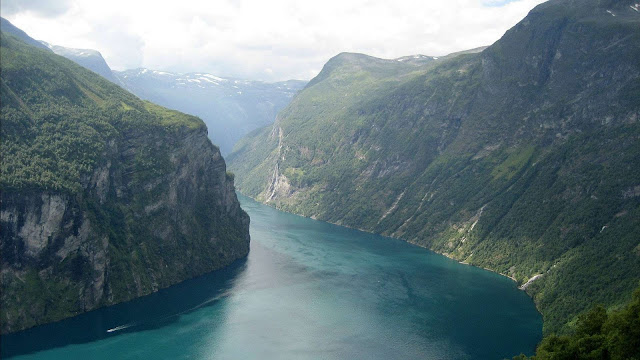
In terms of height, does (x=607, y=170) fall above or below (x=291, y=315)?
above

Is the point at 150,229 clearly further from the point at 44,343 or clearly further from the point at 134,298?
the point at 44,343

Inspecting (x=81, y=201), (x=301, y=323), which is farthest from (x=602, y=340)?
→ (x=81, y=201)

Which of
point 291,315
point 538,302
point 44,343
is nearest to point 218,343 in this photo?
point 291,315

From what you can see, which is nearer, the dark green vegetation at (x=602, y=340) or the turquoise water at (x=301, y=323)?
the dark green vegetation at (x=602, y=340)

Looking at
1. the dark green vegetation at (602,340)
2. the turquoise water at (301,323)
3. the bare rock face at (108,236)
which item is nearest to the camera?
the dark green vegetation at (602,340)

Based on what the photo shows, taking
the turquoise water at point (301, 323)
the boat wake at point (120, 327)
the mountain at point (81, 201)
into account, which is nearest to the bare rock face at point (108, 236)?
the mountain at point (81, 201)

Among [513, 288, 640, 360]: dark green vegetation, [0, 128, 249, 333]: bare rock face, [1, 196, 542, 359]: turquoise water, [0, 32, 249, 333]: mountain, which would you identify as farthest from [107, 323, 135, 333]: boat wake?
[513, 288, 640, 360]: dark green vegetation

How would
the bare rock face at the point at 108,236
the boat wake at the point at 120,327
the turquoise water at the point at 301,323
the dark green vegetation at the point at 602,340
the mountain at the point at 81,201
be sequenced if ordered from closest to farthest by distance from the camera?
the dark green vegetation at the point at 602,340 < the turquoise water at the point at 301,323 < the boat wake at the point at 120,327 < the bare rock face at the point at 108,236 < the mountain at the point at 81,201

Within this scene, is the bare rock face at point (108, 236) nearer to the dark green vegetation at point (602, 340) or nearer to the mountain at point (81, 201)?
the mountain at point (81, 201)
